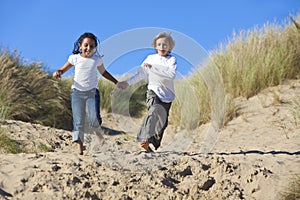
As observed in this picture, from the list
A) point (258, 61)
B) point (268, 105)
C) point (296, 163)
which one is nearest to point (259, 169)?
point (296, 163)

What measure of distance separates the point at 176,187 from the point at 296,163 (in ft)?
4.66

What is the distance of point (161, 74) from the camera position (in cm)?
501

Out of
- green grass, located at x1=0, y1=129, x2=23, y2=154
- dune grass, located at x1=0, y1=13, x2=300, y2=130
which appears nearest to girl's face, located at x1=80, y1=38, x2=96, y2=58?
green grass, located at x1=0, y1=129, x2=23, y2=154

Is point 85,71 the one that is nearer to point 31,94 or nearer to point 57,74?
point 57,74

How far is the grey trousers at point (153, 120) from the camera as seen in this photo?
16.6 feet

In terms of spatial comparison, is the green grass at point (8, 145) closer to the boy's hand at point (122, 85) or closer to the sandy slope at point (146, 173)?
the sandy slope at point (146, 173)

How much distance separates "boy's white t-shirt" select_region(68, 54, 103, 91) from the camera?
16.4 ft

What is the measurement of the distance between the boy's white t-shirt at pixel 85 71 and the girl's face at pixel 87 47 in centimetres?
4

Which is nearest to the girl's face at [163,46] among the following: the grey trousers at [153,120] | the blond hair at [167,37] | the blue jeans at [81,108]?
the blond hair at [167,37]

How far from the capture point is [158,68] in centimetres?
502

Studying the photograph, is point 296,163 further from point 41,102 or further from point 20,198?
point 41,102

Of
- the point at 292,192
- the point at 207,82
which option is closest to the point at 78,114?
the point at 292,192

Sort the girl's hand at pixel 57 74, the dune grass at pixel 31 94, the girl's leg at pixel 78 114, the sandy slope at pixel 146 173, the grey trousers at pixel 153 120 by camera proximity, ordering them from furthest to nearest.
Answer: the dune grass at pixel 31 94 < the grey trousers at pixel 153 120 < the girl's leg at pixel 78 114 < the girl's hand at pixel 57 74 < the sandy slope at pixel 146 173

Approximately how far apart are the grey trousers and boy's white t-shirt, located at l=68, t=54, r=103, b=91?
57 centimetres
